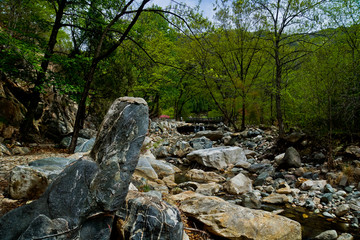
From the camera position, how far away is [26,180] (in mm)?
3463

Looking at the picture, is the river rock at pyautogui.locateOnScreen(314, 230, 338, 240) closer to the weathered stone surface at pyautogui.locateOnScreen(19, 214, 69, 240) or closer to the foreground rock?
the weathered stone surface at pyautogui.locateOnScreen(19, 214, 69, 240)

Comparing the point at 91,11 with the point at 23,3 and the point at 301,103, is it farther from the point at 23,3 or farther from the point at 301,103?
the point at 301,103

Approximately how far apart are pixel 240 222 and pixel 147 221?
6.26ft

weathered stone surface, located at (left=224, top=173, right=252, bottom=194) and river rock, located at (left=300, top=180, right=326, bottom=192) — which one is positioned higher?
river rock, located at (left=300, top=180, right=326, bottom=192)

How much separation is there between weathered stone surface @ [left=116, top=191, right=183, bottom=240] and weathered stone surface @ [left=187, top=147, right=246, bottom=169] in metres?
7.31

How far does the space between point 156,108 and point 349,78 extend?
20.2 meters

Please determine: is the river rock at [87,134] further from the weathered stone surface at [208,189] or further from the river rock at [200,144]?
the weathered stone surface at [208,189]

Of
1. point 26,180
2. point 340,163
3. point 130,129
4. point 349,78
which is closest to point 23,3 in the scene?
point 26,180

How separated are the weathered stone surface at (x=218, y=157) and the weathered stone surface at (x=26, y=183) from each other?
739cm

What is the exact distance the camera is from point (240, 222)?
373 cm

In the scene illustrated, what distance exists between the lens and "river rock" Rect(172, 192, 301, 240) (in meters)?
3.58

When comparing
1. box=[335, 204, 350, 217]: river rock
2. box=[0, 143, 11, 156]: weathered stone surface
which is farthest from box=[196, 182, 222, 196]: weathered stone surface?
box=[0, 143, 11, 156]: weathered stone surface

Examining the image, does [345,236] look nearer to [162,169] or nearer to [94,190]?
[94,190]

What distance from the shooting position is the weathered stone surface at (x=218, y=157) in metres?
9.95
